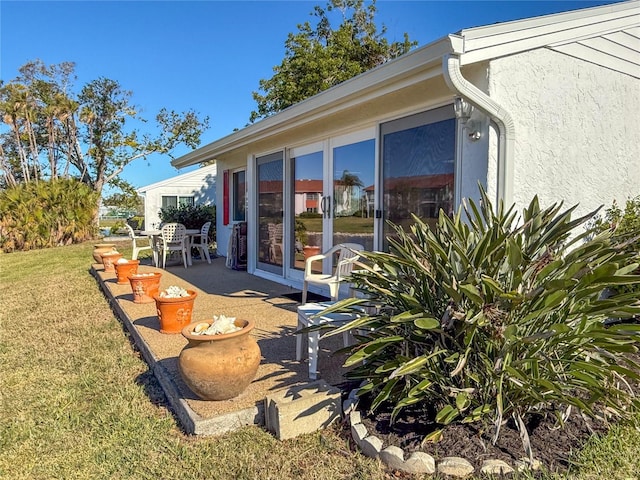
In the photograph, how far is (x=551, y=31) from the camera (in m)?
4.00

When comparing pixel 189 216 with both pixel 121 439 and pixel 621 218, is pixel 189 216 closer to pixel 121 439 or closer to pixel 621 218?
pixel 121 439

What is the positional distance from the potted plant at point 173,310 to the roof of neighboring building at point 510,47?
262 centimetres

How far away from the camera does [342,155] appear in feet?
20.3

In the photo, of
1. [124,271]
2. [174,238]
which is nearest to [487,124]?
[124,271]

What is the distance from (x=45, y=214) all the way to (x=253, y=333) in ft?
48.8

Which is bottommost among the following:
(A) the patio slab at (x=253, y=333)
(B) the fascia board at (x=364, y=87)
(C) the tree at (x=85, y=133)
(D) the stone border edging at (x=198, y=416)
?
(D) the stone border edging at (x=198, y=416)

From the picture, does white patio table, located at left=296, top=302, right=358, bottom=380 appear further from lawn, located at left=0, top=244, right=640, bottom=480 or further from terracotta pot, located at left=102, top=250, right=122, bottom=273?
terracotta pot, located at left=102, top=250, right=122, bottom=273

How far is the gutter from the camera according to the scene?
3309 millimetres

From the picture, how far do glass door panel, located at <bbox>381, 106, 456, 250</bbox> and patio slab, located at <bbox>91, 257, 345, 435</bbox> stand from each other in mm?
1662

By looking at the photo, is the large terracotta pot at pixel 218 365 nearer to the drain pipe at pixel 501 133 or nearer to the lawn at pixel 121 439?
the lawn at pixel 121 439

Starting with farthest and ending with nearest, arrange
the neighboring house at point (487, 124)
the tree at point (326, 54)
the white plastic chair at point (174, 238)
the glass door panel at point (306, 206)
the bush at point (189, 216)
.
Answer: the tree at point (326, 54)
the bush at point (189, 216)
the white plastic chair at point (174, 238)
the glass door panel at point (306, 206)
the neighboring house at point (487, 124)

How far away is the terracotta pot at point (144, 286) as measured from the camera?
596 centimetres

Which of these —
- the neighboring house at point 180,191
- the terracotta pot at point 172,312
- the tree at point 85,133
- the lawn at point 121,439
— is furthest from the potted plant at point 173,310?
the tree at point 85,133

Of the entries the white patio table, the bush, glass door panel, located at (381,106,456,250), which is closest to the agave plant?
the white patio table
